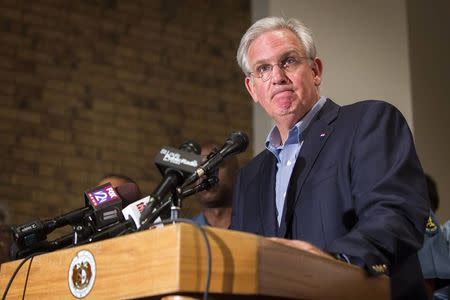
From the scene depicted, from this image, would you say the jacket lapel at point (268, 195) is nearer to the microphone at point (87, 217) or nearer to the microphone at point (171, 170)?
the microphone at point (87, 217)

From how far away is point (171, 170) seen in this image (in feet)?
6.63

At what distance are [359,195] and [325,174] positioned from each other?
19 centimetres

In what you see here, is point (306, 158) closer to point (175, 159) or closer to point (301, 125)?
point (301, 125)

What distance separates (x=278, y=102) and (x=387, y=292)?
102cm

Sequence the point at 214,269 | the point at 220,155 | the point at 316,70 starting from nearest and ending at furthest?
the point at 214,269 → the point at 220,155 → the point at 316,70

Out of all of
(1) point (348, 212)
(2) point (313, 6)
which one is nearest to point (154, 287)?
(1) point (348, 212)

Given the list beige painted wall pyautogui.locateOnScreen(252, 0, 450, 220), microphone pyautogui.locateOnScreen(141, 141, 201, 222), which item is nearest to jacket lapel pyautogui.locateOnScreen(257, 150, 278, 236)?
microphone pyautogui.locateOnScreen(141, 141, 201, 222)

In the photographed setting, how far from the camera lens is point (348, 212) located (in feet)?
8.13

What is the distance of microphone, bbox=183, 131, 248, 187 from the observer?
2.10 metres

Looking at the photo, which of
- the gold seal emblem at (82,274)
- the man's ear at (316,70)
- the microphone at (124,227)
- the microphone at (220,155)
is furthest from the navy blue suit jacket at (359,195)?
the gold seal emblem at (82,274)

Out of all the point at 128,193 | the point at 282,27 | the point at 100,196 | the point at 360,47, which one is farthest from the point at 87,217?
the point at 360,47

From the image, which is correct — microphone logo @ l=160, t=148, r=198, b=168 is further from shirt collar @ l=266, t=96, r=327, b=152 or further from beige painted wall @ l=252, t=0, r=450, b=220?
beige painted wall @ l=252, t=0, r=450, b=220

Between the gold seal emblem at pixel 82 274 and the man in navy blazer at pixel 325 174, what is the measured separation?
1.45 feet

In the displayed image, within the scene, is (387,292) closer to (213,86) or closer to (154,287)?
(154,287)
